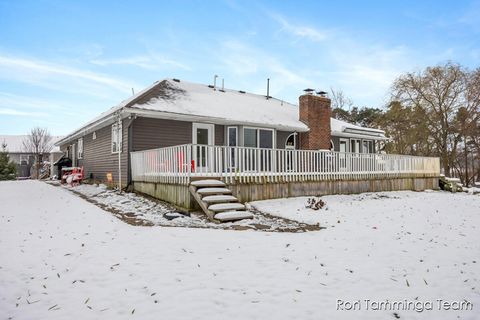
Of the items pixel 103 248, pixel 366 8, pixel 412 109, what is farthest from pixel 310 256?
pixel 412 109

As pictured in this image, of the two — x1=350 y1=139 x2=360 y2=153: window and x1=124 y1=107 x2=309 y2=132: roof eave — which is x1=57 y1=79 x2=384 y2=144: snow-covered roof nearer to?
x1=124 y1=107 x2=309 y2=132: roof eave

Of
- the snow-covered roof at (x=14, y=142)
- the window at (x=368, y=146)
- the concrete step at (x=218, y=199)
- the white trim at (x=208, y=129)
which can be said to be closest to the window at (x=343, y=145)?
the window at (x=368, y=146)

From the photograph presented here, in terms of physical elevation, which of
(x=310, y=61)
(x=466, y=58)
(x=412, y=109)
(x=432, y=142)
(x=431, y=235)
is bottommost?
(x=431, y=235)

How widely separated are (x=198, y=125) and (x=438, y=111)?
26.8m

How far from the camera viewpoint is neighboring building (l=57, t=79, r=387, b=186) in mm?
12656

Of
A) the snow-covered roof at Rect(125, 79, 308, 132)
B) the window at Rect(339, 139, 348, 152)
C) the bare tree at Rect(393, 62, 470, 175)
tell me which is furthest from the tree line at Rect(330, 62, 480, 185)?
the snow-covered roof at Rect(125, 79, 308, 132)

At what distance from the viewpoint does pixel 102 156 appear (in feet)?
52.5

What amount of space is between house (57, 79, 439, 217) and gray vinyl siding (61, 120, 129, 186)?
0.05m

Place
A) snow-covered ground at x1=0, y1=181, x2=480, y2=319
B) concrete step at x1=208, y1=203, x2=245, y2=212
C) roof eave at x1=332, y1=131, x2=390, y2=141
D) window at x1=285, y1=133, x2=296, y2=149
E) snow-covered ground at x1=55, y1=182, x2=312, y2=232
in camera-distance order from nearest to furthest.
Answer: snow-covered ground at x1=0, y1=181, x2=480, y2=319
snow-covered ground at x1=55, y1=182, x2=312, y2=232
concrete step at x1=208, y1=203, x2=245, y2=212
window at x1=285, y1=133, x2=296, y2=149
roof eave at x1=332, y1=131, x2=390, y2=141

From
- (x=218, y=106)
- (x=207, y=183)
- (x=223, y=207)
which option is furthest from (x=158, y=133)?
(x=223, y=207)

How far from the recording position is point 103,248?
5195 millimetres

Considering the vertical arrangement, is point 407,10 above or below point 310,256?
above

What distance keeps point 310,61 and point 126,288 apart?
71.7ft

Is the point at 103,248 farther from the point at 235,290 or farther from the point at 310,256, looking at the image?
the point at 310,256
